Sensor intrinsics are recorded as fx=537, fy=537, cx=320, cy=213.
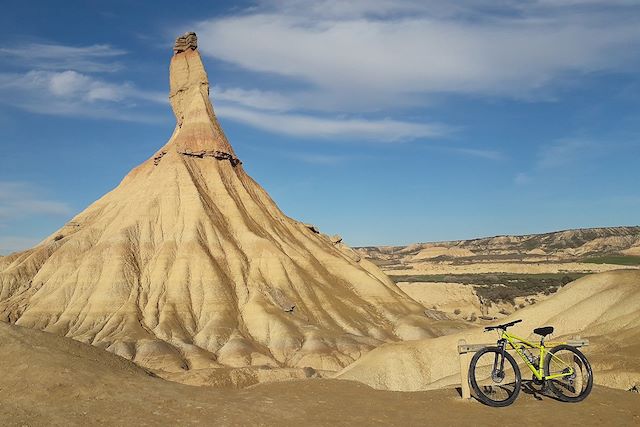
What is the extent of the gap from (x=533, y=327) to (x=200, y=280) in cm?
4435

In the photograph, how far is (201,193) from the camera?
7994 cm

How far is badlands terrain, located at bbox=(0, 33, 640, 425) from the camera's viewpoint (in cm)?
1468

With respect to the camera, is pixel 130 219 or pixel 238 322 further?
pixel 130 219

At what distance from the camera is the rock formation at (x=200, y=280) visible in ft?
190

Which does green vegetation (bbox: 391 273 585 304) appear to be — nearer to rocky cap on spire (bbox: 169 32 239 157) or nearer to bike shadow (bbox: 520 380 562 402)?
rocky cap on spire (bbox: 169 32 239 157)

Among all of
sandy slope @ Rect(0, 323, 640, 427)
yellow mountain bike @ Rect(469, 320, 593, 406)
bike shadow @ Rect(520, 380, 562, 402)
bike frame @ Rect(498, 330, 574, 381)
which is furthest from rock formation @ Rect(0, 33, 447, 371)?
bike frame @ Rect(498, 330, 574, 381)

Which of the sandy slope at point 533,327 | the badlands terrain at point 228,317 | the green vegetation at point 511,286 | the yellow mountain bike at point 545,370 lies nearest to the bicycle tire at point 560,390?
the yellow mountain bike at point 545,370

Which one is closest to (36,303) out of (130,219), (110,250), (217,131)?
(110,250)

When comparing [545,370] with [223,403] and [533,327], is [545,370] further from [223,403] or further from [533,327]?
[533,327]

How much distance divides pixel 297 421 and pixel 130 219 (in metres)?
66.8

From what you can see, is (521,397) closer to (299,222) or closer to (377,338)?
(377,338)

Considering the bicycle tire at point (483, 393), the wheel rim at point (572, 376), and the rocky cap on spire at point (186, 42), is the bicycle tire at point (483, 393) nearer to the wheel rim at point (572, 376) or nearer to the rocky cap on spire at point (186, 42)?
the wheel rim at point (572, 376)

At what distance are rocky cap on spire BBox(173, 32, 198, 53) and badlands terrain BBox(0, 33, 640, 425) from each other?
37 cm

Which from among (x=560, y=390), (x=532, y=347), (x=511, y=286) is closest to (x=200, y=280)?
(x=560, y=390)
